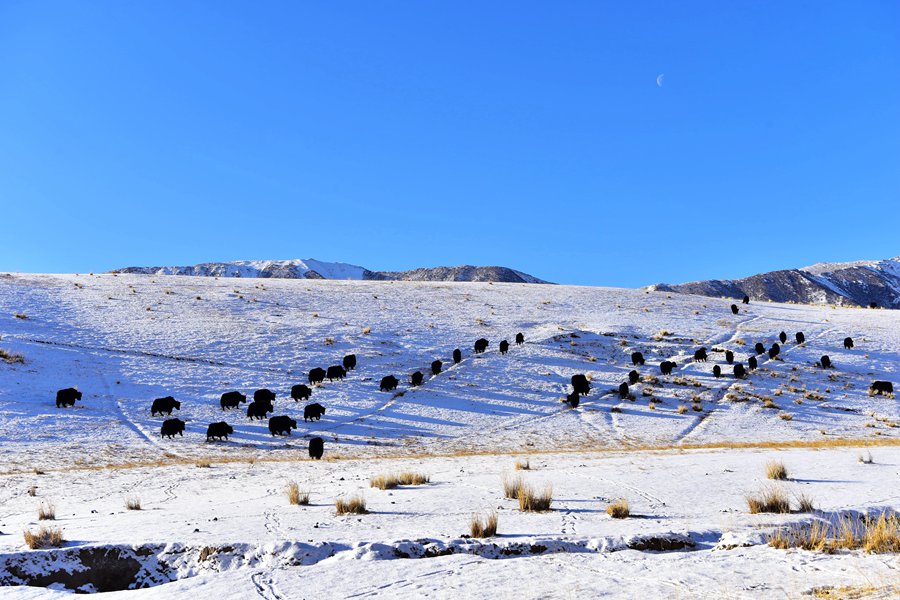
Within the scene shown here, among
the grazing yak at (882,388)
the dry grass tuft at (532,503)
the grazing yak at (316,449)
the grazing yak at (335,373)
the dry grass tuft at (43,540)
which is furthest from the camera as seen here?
the grazing yak at (882,388)

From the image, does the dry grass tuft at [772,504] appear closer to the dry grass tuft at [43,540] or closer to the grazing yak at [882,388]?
the dry grass tuft at [43,540]

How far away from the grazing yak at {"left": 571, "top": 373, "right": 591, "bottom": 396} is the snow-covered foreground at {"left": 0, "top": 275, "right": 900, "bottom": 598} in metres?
0.75

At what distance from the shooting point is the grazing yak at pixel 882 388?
36.2 m

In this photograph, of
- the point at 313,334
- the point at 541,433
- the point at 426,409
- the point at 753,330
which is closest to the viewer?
the point at 541,433

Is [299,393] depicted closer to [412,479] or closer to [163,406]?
[163,406]

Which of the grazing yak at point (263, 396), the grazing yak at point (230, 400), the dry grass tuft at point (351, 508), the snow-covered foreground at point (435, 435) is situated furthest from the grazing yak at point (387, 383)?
the dry grass tuft at point (351, 508)

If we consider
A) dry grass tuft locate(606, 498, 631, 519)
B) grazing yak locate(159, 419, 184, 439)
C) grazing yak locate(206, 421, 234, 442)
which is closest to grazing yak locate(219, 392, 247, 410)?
grazing yak locate(159, 419, 184, 439)

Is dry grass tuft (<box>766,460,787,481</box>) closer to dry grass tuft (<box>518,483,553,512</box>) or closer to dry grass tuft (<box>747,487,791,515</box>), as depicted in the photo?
dry grass tuft (<box>747,487,791,515</box>)

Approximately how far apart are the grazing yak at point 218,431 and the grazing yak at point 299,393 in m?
5.86

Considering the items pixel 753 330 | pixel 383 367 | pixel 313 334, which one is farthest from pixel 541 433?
pixel 753 330

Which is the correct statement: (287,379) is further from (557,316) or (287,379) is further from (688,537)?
(688,537)

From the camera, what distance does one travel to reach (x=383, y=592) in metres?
5.99

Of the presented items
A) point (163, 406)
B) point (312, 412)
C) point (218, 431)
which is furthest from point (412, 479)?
point (163, 406)

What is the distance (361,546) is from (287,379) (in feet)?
92.6
